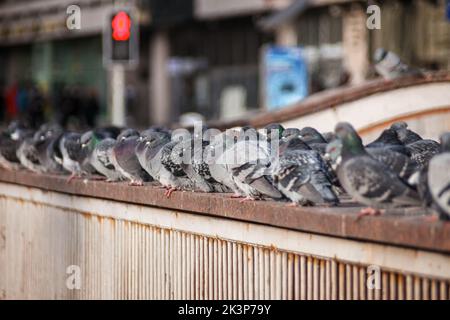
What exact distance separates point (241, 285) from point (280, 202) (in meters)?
0.64

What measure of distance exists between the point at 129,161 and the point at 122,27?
353 inches

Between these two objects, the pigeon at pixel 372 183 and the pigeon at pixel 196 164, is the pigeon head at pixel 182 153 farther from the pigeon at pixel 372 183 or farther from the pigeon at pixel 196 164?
the pigeon at pixel 372 183

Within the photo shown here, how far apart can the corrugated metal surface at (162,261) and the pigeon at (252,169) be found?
310 millimetres

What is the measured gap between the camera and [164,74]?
46812mm

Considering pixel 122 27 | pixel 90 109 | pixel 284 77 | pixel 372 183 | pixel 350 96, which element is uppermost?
pixel 122 27

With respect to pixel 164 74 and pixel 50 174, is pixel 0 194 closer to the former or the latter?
A: pixel 50 174

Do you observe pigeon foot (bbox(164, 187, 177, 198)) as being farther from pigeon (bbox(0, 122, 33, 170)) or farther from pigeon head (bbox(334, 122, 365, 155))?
pigeon (bbox(0, 122, 33, 170))

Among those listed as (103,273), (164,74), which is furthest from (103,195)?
(164,74)

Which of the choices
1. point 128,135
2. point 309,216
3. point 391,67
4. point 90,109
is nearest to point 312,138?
point 128,135

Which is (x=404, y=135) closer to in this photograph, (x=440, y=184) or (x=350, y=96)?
(x=440, y=184)

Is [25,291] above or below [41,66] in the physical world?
below

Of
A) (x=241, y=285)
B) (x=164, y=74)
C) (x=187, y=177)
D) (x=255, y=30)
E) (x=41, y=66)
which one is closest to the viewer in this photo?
(x=241, y=285)

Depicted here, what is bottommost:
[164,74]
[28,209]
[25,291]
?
[25,291]

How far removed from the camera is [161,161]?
9562 mm
